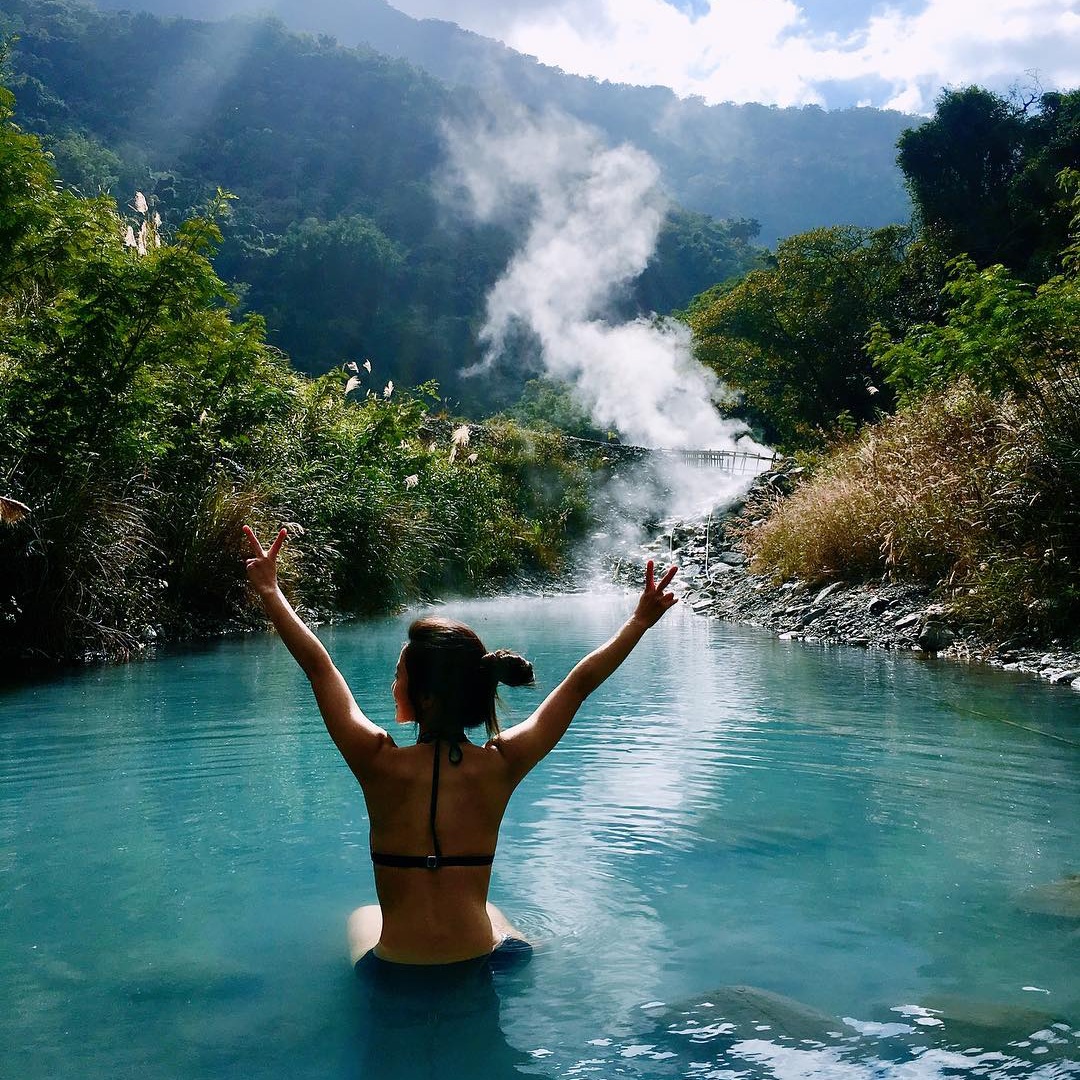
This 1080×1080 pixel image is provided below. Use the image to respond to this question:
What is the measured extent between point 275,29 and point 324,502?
72184 millimetres

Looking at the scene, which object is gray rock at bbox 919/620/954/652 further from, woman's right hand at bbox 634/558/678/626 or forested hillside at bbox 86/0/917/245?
forested hillside at bbox 86/0/917/245

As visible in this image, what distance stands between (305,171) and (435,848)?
203 ft

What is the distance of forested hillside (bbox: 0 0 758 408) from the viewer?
45.6m

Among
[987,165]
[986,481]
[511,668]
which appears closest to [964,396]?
[986,481]

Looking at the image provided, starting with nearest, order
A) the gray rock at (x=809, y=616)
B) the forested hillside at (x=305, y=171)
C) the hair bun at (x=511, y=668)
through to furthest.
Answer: the hair bun at (x=511, y=668), the gray rock at (x=809, y=616), the forested hillside at (x=305, y=171)

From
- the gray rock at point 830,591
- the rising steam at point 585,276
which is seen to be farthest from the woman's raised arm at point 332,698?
the rising steam at point 585,276

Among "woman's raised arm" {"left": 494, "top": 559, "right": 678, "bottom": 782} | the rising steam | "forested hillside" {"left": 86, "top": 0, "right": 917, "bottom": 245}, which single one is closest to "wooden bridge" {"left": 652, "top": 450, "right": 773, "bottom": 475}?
the rising steam

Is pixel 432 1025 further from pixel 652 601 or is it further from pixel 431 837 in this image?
pixel 652 601

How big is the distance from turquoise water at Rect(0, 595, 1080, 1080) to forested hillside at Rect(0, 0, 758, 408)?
124 feet

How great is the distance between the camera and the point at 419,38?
119250 mm

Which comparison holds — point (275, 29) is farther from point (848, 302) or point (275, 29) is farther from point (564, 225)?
point (848, 302)

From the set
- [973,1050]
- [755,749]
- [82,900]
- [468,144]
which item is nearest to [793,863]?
[973,1050]

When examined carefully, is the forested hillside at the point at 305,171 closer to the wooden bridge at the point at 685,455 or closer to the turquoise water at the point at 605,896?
the wooden bridge at the point at 685,455

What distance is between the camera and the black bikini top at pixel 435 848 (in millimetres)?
2326
